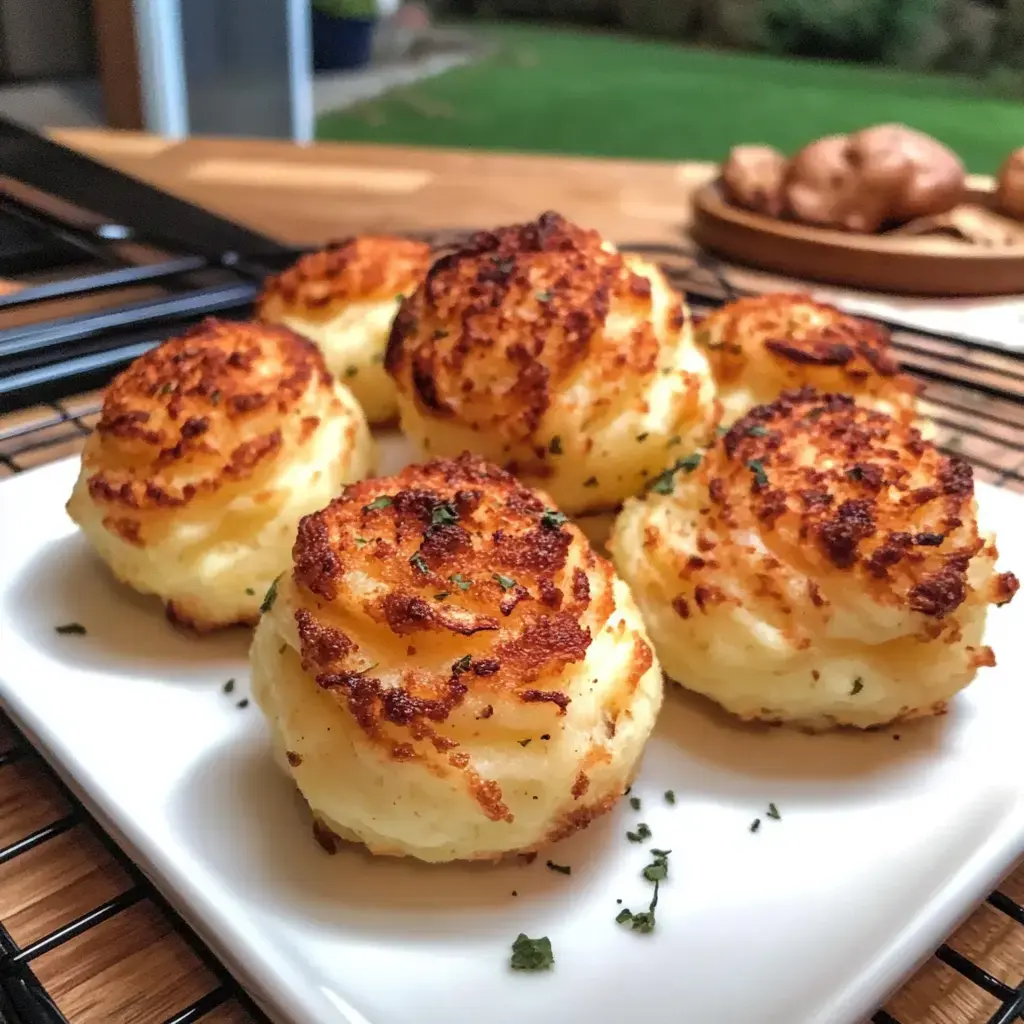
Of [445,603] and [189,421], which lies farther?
[189,421]

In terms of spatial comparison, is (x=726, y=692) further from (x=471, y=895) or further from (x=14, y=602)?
(x=14, y=602)

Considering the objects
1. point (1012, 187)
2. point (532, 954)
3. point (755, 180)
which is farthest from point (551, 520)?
point (1012, 187)

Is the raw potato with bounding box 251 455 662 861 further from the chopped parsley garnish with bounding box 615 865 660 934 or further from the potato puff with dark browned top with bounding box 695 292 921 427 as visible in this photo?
the potato puff with dark browned top with bounding box 695 292 921 427

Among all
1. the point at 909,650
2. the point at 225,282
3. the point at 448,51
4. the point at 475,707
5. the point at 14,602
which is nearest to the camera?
the point at 475,707

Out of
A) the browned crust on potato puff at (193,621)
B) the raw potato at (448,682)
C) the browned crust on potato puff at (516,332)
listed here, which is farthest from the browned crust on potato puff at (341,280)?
the raw potato at (448,682)

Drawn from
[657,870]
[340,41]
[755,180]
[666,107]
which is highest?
[755,180]

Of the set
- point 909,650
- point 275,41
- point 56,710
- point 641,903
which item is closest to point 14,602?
point 56,710

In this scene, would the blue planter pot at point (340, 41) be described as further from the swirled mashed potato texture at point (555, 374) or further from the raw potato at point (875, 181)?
the swirled mashed potato texture at point (555, 374)

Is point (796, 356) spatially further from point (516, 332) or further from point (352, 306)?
point (352, 306)
